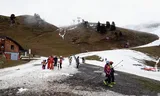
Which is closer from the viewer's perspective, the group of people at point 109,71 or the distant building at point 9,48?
the group of people at point 109,71

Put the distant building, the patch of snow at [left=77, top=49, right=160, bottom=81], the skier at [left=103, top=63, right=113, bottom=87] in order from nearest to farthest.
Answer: the skier at [left=103, top=63, right=113, bottom=87], the patch of snow at [left=77, top=49, right=160, bottom=81], the distant building

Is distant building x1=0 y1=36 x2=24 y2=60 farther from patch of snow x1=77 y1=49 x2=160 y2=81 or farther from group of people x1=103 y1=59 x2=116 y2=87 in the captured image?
group of people x1=103 y1=59 x2=116 y2=87

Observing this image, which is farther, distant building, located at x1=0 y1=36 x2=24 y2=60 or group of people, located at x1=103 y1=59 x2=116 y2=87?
distant building, located at x1=0 y1=36 x2=24 y2=60

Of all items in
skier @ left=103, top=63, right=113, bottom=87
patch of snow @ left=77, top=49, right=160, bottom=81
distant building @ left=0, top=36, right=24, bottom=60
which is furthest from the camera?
distant building @ left=0, top=36, right=24, bottom=60

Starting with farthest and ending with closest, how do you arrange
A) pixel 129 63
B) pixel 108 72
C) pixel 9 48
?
pixel 9 48 < pixel 129 63 < pixel 108 72

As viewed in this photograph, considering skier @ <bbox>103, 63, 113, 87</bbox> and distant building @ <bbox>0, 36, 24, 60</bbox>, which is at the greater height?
distant building @ <bbox>0, 36, 24, 60</bbox>

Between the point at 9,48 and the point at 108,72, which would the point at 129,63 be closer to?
the point at 108,72

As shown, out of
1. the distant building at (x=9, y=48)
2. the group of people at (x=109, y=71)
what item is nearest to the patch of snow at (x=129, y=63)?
the group of people at (x=109, y=71)

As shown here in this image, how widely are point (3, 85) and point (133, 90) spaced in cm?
1531

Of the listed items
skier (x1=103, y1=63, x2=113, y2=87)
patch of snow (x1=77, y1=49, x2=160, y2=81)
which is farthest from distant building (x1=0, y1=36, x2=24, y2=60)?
skier (x1=103, y1=63, x2=113, y2=87)

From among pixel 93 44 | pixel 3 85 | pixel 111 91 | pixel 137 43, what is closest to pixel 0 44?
pixel 3 85

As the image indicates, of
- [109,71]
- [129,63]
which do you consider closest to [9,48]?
[129,63]

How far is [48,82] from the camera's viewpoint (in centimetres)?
2986

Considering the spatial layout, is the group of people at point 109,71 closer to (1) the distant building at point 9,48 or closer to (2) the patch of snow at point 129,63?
(2) the patch of snow at point 129,63
